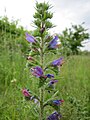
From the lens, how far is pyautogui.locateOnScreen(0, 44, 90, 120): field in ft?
9.30

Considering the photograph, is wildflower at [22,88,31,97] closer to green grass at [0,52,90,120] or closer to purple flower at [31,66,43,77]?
green grass at [0,52,90,120]

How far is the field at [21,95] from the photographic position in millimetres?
2836

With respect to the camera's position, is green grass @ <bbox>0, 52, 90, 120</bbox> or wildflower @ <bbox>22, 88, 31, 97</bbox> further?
green grass @ <bbox>0, 52, 90, 120</bbox>

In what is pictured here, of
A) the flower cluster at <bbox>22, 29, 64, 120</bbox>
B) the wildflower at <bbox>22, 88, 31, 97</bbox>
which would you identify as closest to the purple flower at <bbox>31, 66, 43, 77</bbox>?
the flower cluster at <bbox>22, 29, 64, 120</bbox>

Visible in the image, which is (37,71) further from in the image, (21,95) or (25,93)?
(21,95)

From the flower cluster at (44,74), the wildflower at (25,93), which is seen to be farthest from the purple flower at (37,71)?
the wildflower at (25,93)

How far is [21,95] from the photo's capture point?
3.44 m

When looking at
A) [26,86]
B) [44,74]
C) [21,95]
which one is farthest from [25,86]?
[21,95]

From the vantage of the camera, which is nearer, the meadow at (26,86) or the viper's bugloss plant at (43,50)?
the viper's bugloss plant at (43,50)

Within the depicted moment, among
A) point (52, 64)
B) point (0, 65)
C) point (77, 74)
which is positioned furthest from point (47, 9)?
point (77, 74)

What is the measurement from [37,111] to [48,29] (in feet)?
2.01

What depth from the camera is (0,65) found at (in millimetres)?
Result: 5156

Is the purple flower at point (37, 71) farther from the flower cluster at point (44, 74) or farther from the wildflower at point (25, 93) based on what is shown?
the wildflower at point (25, 93)

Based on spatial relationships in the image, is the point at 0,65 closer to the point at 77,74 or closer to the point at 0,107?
the point at 77,74
